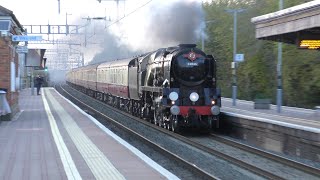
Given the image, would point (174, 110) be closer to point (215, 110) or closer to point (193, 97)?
point (193, 97)

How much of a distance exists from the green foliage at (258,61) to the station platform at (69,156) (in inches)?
650

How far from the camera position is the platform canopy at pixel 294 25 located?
492 inches

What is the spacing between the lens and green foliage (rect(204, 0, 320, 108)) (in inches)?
→ 1141

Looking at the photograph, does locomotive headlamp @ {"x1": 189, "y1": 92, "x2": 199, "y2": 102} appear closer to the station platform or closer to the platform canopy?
the platform canopy

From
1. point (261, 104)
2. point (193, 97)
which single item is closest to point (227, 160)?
point (193, 97)

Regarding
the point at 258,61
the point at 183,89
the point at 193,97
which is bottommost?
the point at 193,97

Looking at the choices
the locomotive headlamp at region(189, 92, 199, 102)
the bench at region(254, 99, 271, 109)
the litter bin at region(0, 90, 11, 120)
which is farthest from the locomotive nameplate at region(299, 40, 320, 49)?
the bench at region(254, 99, 271, 109)

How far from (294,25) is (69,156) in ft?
22.5

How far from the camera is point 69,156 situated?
10.2 m

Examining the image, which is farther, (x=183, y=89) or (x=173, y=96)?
(x=183, y=89)

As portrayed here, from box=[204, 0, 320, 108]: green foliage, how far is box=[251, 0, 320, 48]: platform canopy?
502 inches

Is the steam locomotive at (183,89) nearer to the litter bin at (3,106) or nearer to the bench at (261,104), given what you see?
the litter bin at (3,106)

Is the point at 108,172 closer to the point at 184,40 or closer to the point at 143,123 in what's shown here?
the point at 143,123

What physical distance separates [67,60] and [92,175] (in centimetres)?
8774
